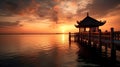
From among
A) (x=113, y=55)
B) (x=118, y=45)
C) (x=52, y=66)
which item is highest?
(x=118, y=45)

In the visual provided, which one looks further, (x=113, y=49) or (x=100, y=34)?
(x=100, y=34)

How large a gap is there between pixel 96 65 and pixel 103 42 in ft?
15.7

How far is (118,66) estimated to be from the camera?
37.6 ft

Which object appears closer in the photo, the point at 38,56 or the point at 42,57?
the point at 42,57

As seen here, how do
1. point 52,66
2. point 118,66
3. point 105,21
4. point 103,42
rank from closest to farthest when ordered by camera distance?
1. point 118,66
2. point 52,66
3. point 103,42
4. point 105,21

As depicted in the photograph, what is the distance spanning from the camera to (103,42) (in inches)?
635

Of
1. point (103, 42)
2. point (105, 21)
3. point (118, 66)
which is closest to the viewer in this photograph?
point (118, 66)

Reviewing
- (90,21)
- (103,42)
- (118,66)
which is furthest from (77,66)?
(90,21)

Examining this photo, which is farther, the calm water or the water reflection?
the water reflection

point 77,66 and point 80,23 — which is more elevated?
point 80,23

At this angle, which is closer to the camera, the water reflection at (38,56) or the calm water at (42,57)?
the calm water at (42,57)

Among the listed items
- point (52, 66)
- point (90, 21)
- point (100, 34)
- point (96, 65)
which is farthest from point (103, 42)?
point (90, 21)

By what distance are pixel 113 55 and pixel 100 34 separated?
4.12m

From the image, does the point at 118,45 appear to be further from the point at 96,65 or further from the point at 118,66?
the point at 96,65
